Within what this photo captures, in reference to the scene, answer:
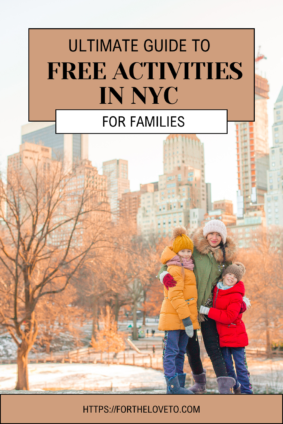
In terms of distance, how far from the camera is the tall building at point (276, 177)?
10906 centimetres

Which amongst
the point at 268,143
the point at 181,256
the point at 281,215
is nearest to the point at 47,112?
the point at 181,256

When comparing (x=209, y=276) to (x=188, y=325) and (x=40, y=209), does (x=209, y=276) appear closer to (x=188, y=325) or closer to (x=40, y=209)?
(x=188, y=325)

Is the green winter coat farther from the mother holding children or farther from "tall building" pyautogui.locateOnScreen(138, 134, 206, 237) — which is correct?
"tall building" pyautogui.locateOnScreen(138, 134, 206, 237)

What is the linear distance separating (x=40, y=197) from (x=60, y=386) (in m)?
10.1

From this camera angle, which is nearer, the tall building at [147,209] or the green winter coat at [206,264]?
the green winter coat at [206,264]

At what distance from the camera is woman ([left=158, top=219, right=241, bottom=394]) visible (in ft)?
15.6

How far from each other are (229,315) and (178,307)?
56 cm

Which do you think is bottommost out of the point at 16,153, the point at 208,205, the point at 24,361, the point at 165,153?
the point at 24,361

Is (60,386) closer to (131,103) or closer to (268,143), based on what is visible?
(131,103)

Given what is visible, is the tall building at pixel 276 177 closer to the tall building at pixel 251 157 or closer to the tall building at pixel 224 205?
the tall building at pixel 251 157

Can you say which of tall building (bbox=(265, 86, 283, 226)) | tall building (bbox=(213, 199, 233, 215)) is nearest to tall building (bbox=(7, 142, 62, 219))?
tall building (bbox=(265, 86, 283, 226))

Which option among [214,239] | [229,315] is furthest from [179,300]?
[214,239]

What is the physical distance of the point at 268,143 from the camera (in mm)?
160375

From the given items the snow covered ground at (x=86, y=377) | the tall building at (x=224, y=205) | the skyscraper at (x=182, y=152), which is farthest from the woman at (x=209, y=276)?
the skyscraper at (x=182, y=152)
